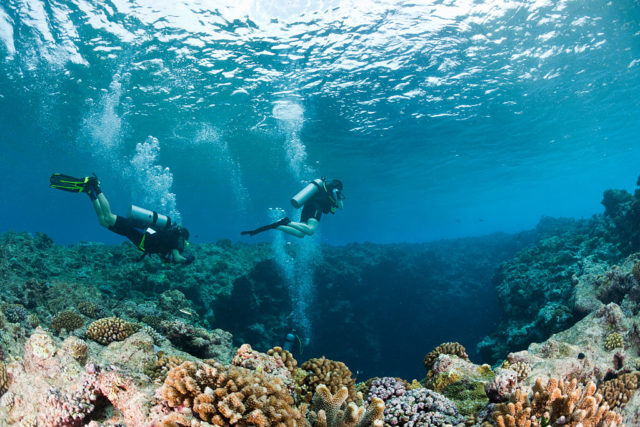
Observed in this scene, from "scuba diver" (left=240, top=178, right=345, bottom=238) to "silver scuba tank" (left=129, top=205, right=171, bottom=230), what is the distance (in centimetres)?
431

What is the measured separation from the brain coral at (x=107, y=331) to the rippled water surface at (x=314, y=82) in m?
12.3

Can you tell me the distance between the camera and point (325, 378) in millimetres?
4508

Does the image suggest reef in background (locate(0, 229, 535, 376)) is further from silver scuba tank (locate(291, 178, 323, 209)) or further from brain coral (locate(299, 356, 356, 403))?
silver scuba tank (locate(291, 178, 323, 209))

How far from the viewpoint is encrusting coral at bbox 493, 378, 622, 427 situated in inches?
105

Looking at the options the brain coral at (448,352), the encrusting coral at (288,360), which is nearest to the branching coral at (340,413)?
the encrusting coral at (288,360)

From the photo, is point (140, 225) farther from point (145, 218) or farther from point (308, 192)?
point (308, 192)

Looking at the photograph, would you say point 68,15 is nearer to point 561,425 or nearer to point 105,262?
point 105,262

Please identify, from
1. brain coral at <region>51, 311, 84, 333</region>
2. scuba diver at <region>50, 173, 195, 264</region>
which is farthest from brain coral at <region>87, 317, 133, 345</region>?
scuba diver at <region>50, 173, 195, 264</region>

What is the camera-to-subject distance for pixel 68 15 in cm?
1359

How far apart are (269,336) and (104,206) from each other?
34.3 feet

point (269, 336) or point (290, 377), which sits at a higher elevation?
point (269, 336)

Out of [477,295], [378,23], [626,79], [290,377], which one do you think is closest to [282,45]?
[378,23]

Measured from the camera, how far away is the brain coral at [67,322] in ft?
22.1

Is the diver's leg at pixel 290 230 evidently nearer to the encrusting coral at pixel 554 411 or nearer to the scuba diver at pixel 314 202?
the scuba diver at pixel 314 202
